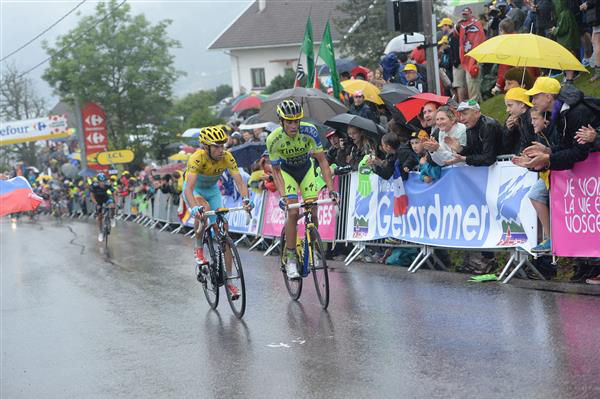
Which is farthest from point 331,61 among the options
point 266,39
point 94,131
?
point 266,39

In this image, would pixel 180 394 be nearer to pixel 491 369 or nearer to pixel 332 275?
pixel 491 369

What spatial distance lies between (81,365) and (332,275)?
4899 mm

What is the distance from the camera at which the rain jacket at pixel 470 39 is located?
16.8 meters

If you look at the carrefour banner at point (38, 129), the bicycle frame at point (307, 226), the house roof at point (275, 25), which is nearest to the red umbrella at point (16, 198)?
the bicycle frame at point (307, 226)

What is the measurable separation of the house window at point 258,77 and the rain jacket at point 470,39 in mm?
55834

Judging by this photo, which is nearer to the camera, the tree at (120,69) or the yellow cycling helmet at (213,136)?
the yellow cycling helmet at (213,136)

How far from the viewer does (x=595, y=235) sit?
29.0 ft

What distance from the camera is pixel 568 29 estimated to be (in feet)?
47.6

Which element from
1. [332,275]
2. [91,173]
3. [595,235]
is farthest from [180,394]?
[91,173]

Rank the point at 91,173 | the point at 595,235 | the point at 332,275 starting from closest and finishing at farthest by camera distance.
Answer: the point at 595,235 → the point at 332,275 → the point at 91,173

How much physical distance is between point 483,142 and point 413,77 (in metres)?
6.40

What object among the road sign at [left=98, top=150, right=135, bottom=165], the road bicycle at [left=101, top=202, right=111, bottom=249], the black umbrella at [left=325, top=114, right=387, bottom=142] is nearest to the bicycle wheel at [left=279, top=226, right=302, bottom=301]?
the black umbrella at [left=325, top=114, right=387, bottom=142]

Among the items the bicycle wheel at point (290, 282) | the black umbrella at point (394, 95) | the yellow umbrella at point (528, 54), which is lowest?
the bicycle wheel at point (290, 282)

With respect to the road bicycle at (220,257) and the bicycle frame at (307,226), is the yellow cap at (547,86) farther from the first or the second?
the road bicycle at (220,257)
